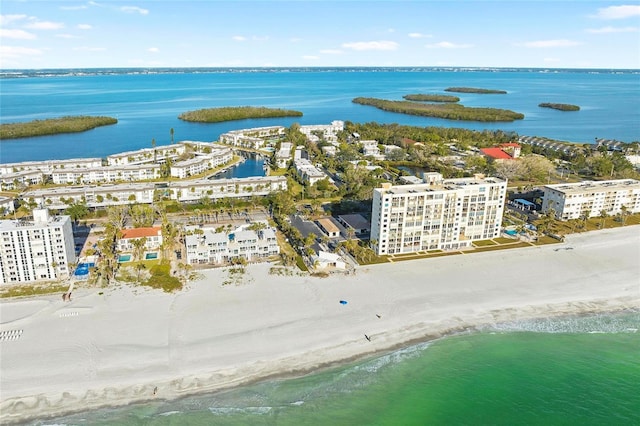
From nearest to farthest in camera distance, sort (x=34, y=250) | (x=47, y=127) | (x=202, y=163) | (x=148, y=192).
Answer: (x=34, y=250)
(x=148, y=192)
(x=202, y=163)
(x=47, y=127)

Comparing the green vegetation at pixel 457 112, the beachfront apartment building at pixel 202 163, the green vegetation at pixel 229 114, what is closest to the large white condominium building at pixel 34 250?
the beachfront apartment building at pixel 202 163

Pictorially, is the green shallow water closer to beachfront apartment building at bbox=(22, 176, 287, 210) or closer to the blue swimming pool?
the blue swimming pool

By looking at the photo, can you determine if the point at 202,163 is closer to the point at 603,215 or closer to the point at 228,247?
the point at 228,247

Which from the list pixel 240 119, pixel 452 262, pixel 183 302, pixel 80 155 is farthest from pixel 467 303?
pixel 240 119

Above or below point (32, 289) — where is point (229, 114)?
above

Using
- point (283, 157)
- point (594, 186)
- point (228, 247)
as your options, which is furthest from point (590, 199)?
point (283, 157)

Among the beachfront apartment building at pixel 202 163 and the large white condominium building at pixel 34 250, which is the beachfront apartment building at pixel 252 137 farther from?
the large white condominium building at pixel 34 250

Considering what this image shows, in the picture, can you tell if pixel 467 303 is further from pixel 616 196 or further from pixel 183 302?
pixel 616 196

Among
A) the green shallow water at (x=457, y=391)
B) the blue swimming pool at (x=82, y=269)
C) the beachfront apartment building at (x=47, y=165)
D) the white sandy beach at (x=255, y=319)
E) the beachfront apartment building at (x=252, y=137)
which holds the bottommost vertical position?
the green shallow water at (x=457, y=391)
